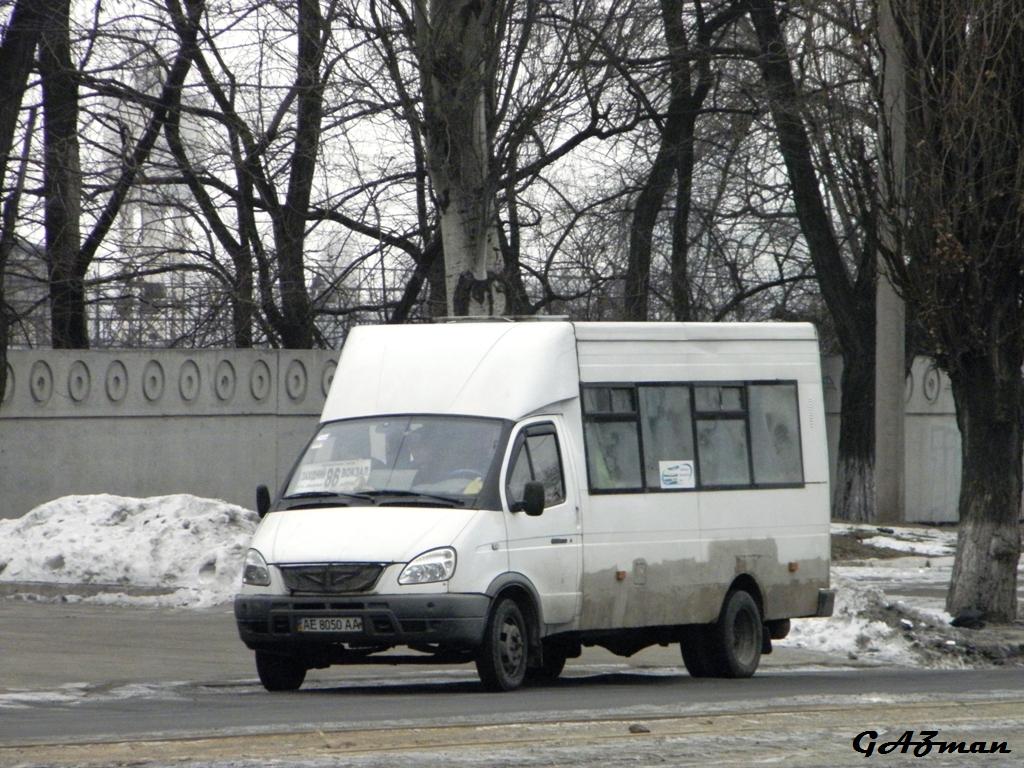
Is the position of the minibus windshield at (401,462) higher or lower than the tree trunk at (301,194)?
lower

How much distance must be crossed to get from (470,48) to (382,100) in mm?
1334

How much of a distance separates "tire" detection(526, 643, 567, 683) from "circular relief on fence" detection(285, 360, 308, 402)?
1329cm

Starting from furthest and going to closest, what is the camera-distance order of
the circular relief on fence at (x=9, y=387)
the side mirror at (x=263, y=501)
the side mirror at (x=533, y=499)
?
the circular relief on fence at (x=9, y=387), the side mirror at (x=263, y=501), the side mirror at (x=533, y=499)

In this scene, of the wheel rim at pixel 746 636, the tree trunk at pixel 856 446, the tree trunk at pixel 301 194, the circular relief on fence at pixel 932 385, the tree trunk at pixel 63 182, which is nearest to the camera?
the wheel rim at pixel 746 636

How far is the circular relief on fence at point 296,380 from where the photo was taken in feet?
89.0

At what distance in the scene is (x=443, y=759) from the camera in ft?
27.8

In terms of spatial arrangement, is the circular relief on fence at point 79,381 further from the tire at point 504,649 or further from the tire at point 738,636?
the tire at point 504,649

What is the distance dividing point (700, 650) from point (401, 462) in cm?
294

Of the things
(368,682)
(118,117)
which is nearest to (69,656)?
(368,682)

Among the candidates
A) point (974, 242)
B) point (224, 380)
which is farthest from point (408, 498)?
point (224, 380)

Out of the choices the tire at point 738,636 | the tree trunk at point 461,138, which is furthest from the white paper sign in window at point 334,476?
the tree trunk at point 461,138

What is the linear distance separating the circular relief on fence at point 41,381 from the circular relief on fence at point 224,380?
2.60 meters

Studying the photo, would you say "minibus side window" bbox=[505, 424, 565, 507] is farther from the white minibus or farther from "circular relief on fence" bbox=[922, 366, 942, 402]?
"circular relief on fence" bbox=[922, 366, 942, 402]

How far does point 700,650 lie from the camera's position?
14.2 meters
